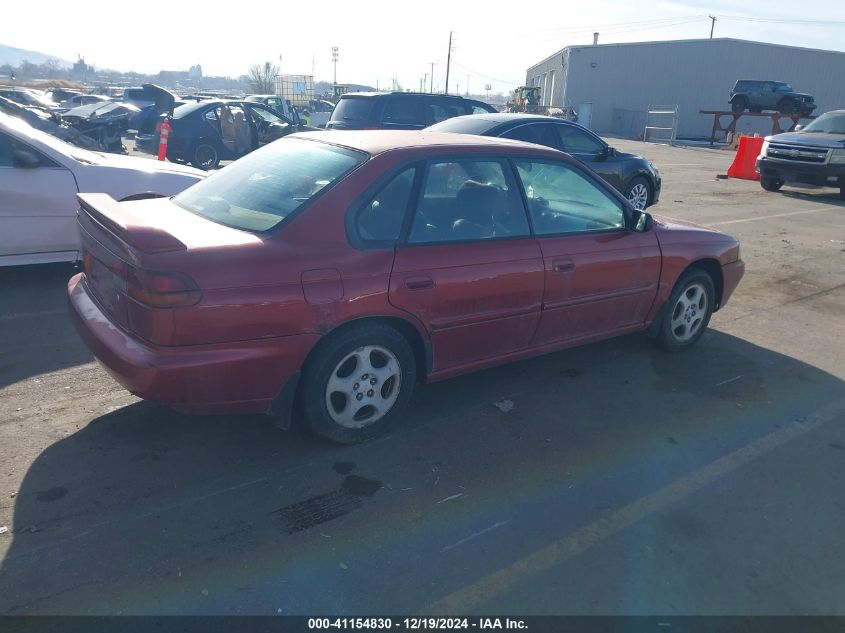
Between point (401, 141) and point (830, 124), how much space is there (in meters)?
14.3

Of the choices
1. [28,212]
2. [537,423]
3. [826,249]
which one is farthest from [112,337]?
[826,249]

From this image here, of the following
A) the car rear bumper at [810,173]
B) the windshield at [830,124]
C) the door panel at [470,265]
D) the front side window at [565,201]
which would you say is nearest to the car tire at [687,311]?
the front side window at [565,201]

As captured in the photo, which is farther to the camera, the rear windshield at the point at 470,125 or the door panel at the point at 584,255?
the rear windshield at the point at 470,125

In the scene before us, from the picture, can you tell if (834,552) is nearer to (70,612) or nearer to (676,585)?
(676,585)

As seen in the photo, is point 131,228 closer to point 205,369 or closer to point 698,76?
point 205,369

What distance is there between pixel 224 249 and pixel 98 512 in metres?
1.32

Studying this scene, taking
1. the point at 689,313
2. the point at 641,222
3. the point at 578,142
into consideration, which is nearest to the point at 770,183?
the point at 578,142

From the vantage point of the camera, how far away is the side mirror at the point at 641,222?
4.77 m

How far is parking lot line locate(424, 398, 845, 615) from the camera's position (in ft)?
8.92

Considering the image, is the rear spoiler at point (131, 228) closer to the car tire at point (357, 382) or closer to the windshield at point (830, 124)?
the car tire at point (357, 382)

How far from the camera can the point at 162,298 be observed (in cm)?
309

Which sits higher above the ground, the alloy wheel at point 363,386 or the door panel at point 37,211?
the door panel at point 37,211

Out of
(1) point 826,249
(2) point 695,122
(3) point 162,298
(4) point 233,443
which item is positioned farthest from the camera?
(2) point 695,122

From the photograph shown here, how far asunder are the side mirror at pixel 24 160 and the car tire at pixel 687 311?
18.0 feet
